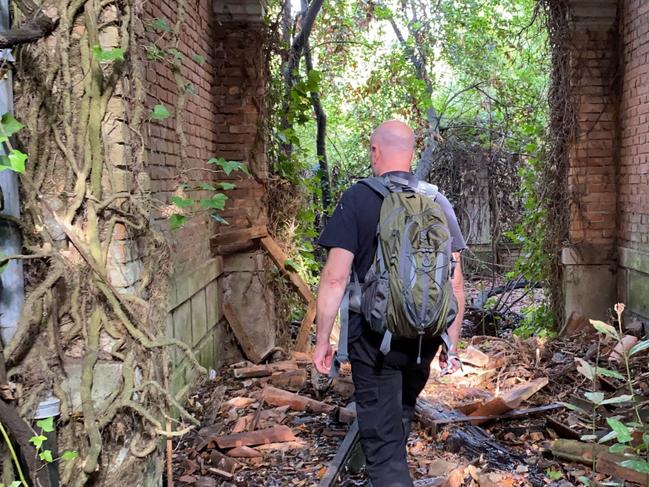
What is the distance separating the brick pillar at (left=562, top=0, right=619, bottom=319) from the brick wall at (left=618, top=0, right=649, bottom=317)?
5.9 inches

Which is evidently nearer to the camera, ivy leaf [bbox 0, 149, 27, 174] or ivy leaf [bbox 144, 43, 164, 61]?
ivy leaf [bbox 0, 149, 27, 174]

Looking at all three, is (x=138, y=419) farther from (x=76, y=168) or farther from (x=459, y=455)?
(x=459, y=455)

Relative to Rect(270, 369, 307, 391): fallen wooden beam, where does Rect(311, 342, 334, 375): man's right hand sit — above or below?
above

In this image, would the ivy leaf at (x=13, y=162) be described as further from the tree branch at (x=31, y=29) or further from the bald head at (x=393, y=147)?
the bald head at (x=393, y=147)

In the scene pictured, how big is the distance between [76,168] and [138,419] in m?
1.29

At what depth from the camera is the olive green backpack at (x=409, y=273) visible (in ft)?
9.24

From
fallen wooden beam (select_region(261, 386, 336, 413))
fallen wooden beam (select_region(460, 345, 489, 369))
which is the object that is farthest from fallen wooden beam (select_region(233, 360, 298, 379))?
fallen wooden beam (select_region(460, 345, 489, 369))

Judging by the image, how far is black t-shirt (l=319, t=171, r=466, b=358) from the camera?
9.88ft

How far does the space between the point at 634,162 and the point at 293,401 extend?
4.49 metres

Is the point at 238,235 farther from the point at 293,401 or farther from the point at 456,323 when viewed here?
the point at 456,323

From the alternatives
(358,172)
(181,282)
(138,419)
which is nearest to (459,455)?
(138,419)

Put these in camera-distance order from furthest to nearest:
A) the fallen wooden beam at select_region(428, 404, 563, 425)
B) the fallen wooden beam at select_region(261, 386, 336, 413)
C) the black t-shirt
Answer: the fallen wooden beam at select_region(261, 386, 336, 413) < the fallen wooden beam at select_region(428, 404, 563, 425) < the black t-shirt

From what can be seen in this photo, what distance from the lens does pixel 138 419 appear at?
3178 millimetres

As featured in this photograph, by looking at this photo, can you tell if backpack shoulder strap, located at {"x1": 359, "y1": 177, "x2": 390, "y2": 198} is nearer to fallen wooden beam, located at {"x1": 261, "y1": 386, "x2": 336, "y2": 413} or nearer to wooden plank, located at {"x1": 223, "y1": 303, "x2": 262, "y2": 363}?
fallen wooden beam, located at {"x1": 261, "y1": 386, "x2": 336, "y2": 413}
